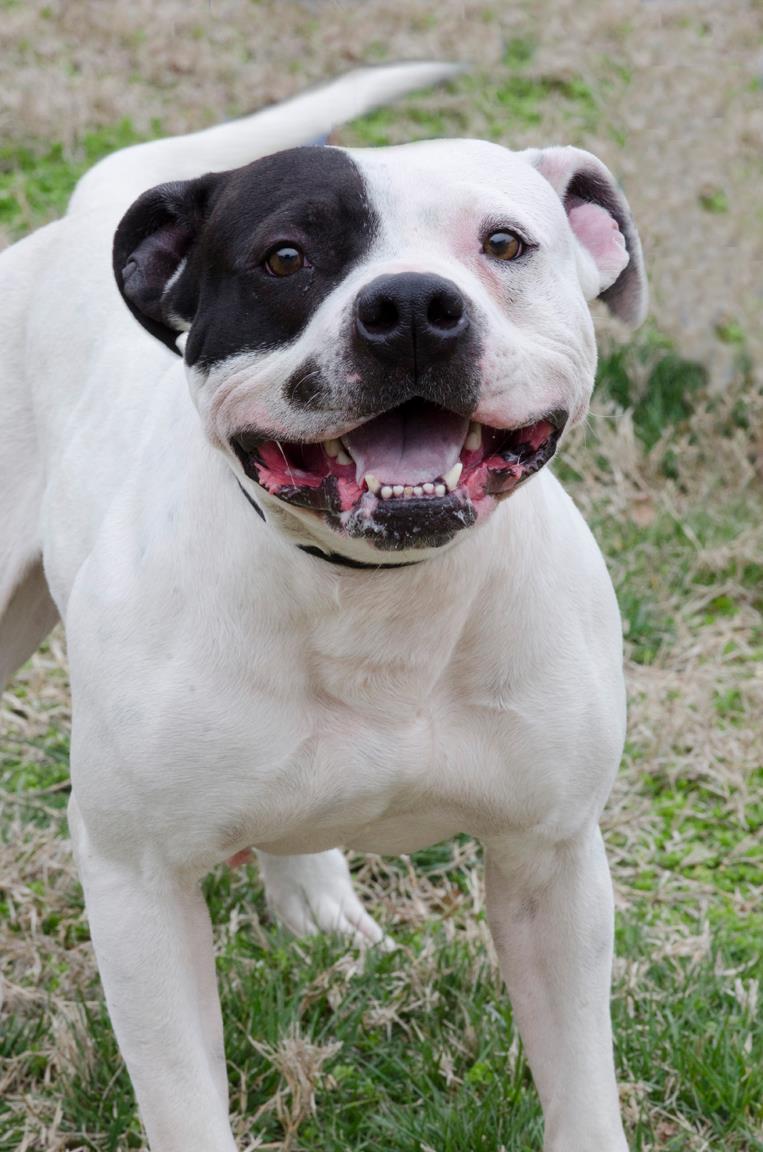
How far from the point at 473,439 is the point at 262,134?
162cm

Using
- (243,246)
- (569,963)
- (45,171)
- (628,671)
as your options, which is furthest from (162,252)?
(45,171)

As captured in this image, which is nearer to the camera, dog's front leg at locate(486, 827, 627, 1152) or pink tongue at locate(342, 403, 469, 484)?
pink tongue at locate(342, 403, 469, 484)

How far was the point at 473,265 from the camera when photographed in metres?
2.48

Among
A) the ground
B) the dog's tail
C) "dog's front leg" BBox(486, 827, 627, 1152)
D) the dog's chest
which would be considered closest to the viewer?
the dog's chest

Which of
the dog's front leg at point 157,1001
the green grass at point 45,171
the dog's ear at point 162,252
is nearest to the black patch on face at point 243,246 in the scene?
the dog's ear at point 162,252

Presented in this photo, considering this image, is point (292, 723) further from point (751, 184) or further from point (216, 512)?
point (751, 184)

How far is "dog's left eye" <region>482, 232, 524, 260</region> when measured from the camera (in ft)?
8.22

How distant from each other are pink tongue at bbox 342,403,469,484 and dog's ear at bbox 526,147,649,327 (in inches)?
19.5

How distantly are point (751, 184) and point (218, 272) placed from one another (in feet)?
16.3

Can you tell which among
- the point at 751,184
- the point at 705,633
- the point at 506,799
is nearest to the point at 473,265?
the point at 506,799

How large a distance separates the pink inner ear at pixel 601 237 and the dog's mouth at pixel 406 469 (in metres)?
0.45

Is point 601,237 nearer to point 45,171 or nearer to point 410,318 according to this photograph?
point 410,318

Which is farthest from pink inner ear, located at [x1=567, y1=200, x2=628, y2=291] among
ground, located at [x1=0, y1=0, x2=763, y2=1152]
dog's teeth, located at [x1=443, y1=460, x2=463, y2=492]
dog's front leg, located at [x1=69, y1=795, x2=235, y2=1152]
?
ground, located at [x1=0, y1=0, x2=763, y2=1152]

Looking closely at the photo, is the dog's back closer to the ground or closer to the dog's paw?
the dog's paw
